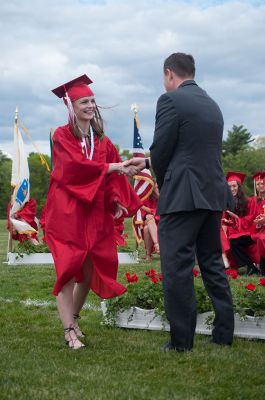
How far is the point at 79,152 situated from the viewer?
559 cm

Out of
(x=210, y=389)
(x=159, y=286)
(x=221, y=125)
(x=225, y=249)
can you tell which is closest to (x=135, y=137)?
(x=225, y=249)

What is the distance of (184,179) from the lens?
4992 millimetres

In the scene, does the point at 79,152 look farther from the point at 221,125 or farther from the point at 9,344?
the point at 9,344

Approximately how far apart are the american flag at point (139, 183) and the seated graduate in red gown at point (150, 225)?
0.18 metres

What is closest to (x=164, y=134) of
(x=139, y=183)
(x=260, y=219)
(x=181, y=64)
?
(x=181, y=64)

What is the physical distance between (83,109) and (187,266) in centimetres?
162

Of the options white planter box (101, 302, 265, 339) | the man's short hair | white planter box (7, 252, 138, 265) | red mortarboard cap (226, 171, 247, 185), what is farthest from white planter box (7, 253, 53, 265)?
the man's short hair

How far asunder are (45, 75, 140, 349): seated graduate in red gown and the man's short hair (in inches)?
34.9

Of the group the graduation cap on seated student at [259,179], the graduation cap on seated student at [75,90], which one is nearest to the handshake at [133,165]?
the graduation cap on seated student at [75,90]

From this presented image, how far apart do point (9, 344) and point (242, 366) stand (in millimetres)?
1889

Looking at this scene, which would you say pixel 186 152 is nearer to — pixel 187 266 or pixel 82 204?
pixel 187 266

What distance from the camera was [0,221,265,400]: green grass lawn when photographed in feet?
13.5

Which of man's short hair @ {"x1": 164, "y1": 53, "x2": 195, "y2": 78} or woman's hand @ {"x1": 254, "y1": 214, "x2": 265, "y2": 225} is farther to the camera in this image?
woman's hand @ {"x1": 254, "y1": 214, "x2": 265, "y2": 225}

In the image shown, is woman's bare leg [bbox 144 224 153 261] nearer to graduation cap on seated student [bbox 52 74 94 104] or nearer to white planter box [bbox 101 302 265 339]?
white planter box [bbox 101 302 265 339]
